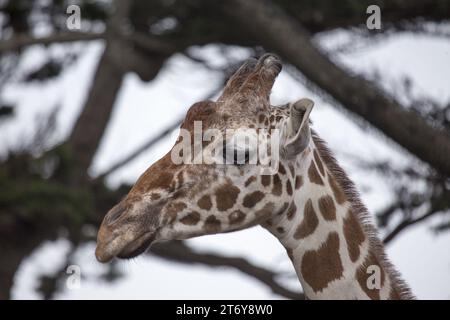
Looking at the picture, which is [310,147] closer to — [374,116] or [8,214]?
[374,116]

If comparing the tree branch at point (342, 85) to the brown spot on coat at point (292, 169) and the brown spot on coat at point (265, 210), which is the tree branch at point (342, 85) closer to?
the brown spot on coat at point (292, 169)

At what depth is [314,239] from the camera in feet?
19.6

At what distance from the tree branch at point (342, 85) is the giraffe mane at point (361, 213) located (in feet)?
13.8

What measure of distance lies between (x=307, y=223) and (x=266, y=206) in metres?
0.27

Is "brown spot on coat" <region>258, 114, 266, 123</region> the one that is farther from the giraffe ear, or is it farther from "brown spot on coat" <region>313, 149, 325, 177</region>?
"brown spot on coat" <region>313, 149, 325, 177</region>

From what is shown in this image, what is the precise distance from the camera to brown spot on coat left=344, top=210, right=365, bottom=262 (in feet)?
19.7

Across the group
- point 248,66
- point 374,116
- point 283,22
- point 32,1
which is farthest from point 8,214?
point 248,66

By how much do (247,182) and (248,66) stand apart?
2.52 ft

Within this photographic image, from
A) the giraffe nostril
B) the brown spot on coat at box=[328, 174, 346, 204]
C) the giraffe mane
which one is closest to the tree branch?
the giraffe mane

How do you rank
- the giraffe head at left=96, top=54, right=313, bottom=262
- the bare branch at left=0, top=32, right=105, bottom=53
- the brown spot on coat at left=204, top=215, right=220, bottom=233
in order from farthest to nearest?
the bare branch at left=0, top=32, right=105, bottom=53
the brown spot on coat at left=204, top=215, right=220, bottom=233
the giraffe head at left=96, top=54, right=313, bottom=262

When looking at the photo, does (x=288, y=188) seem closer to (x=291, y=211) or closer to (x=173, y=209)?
(x=291, y=211)

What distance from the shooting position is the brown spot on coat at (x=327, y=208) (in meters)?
6.06

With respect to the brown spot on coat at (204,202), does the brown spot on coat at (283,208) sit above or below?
below

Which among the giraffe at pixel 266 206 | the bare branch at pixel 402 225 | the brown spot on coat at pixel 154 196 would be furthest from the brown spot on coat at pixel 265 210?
the bare branch at pixel 402 225
